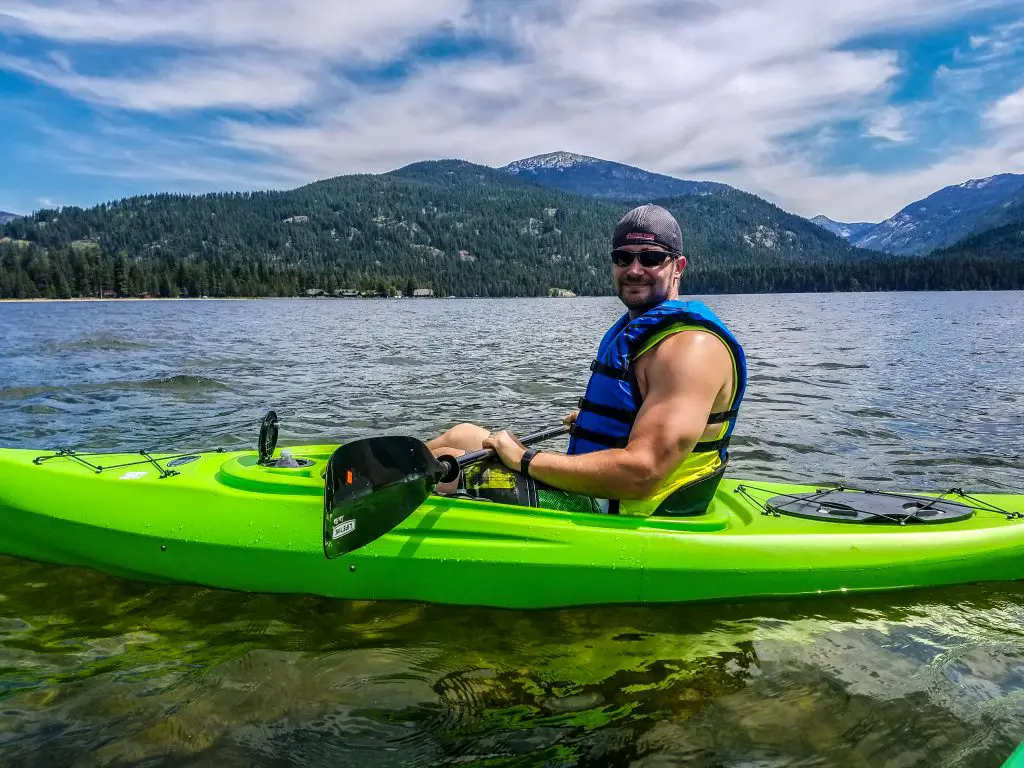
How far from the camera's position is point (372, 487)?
456 centimetres

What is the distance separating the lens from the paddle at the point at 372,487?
4.53 meters

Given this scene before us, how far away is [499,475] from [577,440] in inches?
24.5

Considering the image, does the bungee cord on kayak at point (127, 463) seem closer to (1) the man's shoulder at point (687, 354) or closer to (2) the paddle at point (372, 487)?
(2) the paddle at point (372, 487)

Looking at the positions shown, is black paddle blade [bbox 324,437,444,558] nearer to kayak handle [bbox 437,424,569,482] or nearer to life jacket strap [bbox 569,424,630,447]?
kayak handle [bbox 437,424,569,482]

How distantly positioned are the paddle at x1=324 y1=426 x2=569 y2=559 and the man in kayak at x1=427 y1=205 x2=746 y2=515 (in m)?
0.58

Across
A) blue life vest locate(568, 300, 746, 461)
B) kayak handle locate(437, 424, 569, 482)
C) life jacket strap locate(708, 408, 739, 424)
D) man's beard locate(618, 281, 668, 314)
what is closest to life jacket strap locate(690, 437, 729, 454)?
blue life vest locate(568, 300, 746, 461)

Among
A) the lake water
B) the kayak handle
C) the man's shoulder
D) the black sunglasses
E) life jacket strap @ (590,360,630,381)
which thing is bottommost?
the lake water

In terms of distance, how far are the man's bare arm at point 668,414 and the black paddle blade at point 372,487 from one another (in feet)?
3.51

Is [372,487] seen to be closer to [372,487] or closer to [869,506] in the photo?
[372,487]

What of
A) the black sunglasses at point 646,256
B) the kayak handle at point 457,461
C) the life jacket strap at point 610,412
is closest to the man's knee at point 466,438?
the kayak handle at point 457,461

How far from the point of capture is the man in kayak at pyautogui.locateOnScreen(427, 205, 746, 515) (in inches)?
173

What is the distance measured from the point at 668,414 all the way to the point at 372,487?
189cm

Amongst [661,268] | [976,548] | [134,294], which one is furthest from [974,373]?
[134,294]

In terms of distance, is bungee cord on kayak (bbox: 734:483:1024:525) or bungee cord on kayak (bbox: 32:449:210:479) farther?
bungee cord on kayak (bbox: 32:449:210:479)
